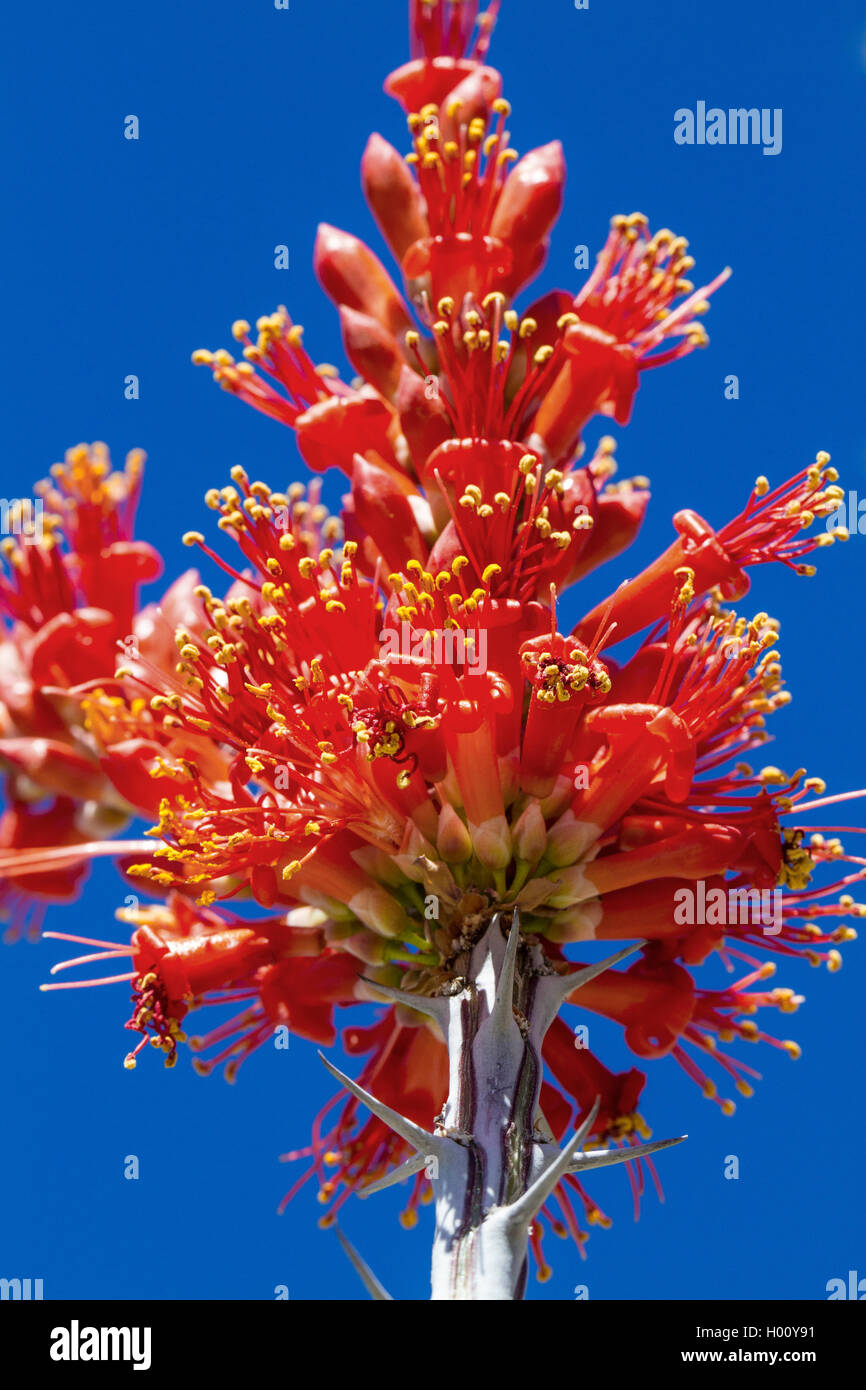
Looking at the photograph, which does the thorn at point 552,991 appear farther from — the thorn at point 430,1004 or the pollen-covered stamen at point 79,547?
the pollen-covered stamen at point 79,547

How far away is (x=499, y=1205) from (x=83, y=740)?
13.0ft

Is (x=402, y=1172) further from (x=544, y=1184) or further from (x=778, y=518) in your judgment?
(x=778, y=518)

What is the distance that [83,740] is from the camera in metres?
8.44

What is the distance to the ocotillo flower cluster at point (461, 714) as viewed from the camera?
6.03 m

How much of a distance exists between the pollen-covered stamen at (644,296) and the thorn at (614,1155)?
11.3 feet

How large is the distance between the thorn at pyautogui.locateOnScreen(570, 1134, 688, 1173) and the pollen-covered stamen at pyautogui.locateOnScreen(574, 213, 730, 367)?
3.45 meters

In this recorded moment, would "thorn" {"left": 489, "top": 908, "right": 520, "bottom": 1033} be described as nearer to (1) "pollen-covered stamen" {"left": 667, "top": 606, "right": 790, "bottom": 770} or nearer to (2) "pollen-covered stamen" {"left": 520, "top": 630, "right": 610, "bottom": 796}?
(2) "pollen-covered stamen" {"left": 520, "top": 630, "right": 610, "bottom": 796}

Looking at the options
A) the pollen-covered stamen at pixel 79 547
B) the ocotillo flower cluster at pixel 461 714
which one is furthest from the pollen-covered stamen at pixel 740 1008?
the pollen-covered stamen at pixel 79 547

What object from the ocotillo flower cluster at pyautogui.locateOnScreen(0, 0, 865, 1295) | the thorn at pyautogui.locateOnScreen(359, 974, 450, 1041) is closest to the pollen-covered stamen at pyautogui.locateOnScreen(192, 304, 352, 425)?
the ocotillo flower cluster at pyautogui.locateOnScreen(0, 0, 865, 1295)

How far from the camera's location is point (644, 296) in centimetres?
707

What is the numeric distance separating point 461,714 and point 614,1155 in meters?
1.64

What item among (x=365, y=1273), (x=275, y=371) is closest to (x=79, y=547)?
(x=275, y=371)

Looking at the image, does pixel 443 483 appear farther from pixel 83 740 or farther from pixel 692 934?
pixel 83 740
